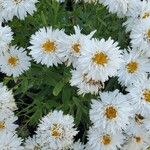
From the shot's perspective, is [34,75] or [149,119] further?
[34,75]

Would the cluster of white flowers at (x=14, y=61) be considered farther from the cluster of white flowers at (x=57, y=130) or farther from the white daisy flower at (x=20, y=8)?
the cluster of white flowers at (x=57, y=130)

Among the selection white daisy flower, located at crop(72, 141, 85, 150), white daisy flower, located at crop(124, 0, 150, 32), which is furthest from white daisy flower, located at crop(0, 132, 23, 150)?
white daisy flower, located at crop(124, 0, 150, 32)

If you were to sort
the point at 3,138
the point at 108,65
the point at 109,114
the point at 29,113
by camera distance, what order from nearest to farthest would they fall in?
the point at 108,65 → the point at 109,114 → the point at 3,138 → the point at 29,113

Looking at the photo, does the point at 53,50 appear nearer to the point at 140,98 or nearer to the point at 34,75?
the point at 34,75

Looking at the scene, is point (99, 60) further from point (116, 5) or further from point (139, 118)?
point (139, 118)

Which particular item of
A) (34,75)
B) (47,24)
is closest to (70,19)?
(47,24)

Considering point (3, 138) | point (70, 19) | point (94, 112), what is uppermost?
point (70, 19)
